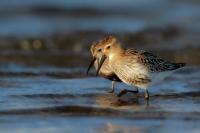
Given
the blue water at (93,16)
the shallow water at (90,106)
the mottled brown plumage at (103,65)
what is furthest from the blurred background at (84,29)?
the mottled brown plumage at (103,65)

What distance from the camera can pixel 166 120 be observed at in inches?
353

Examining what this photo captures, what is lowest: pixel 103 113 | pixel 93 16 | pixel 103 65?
pixel 103 113

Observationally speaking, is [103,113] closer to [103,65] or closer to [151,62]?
[151,62]

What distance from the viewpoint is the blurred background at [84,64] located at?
896 centimetres

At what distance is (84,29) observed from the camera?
18375mm

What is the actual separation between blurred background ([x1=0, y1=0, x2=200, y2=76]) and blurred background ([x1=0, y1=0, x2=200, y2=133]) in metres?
0.02

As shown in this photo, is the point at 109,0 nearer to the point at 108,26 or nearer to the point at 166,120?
the point at 108,26

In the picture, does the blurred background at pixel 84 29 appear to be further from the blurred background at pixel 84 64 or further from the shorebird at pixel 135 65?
the shorebird at pixel 135 65

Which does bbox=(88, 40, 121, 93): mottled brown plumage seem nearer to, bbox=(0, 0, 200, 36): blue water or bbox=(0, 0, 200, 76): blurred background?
bbox=(0, 0, 200, 76): blurred background

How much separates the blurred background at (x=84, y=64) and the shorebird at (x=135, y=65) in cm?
30

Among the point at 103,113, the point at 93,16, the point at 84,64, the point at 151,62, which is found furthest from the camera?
the point at 93,16

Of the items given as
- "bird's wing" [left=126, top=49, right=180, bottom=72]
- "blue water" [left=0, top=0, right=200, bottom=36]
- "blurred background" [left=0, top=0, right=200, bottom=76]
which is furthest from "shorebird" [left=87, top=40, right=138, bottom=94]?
"blue water" [left=0, top=0, right=200, bottom=36]

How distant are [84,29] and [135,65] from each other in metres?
8.15

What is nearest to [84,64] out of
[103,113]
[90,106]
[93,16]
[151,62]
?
[151,62]
